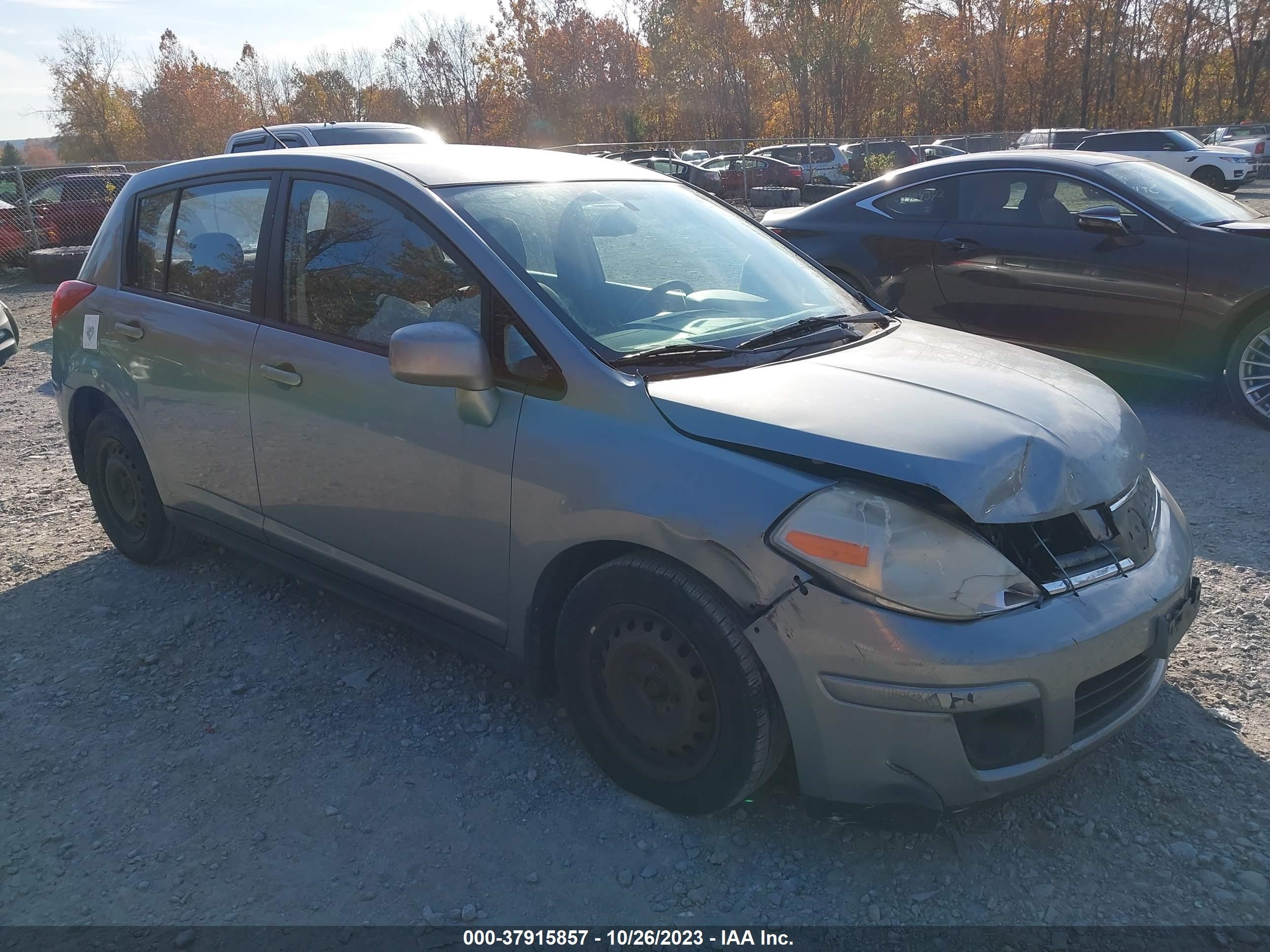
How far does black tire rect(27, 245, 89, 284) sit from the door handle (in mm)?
13875

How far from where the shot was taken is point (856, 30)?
47.2 metres

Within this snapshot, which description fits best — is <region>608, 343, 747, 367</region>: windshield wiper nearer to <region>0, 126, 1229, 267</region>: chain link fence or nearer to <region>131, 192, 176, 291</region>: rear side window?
<region>131, 192, 176, 291</region>: rear side window

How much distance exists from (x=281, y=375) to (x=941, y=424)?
7.45ft

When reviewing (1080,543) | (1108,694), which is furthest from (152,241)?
(1108,694)

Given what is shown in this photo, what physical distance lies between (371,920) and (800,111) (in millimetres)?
52105

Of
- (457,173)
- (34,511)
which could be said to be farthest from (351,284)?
(34,511)

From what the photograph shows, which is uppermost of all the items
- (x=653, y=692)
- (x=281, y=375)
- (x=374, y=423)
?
(x=281, y=375)

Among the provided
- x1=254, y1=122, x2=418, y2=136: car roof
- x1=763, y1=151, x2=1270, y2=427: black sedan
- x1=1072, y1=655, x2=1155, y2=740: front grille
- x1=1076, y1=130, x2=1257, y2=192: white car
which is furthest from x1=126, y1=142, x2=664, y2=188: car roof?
x1=1076, y1=130, x2=1257, y2=192: white car

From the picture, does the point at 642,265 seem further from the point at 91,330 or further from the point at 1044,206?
the point at 1044,206

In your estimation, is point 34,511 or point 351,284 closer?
point 351,284

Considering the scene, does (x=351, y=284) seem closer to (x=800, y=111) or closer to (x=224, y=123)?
(x=800, y=111)

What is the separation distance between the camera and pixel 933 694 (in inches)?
87.5

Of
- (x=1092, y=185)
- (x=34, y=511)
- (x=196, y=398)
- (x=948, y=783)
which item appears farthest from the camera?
(x=1092, y=185)

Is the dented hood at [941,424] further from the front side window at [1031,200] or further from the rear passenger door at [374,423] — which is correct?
the front side window at [1031,200]
